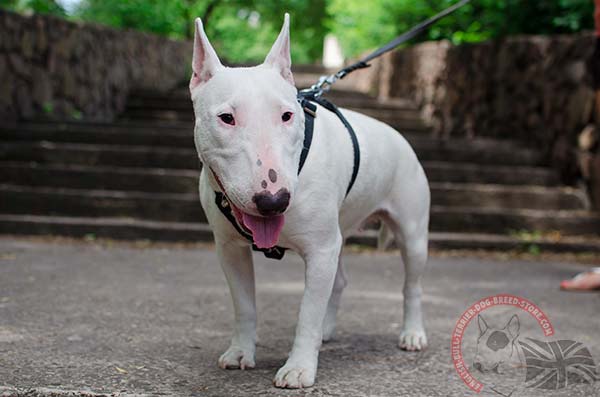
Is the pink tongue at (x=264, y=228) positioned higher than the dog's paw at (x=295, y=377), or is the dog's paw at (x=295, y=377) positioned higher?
the pink tongue at (x=264, y=228)

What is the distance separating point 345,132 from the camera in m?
3.19

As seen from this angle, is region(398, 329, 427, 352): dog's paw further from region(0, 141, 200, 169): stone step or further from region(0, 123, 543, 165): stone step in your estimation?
region(0, 123, 543, 165): stone step

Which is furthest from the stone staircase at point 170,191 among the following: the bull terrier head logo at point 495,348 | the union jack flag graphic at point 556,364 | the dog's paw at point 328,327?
the union jack flag graphic at point 556,364

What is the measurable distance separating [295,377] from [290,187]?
785 millimetres

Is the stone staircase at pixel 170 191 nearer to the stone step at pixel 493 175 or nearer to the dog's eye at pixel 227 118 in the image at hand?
the stone step at pixel 493 175

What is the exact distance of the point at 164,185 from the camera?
7.66 meters

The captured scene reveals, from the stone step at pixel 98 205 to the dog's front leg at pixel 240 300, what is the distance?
13.5 feet

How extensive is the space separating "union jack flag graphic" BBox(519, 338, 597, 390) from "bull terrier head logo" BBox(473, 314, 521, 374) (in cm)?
7

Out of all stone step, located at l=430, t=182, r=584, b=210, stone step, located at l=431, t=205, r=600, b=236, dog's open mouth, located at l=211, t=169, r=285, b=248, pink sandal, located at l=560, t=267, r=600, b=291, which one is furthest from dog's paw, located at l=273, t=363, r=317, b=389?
stone step, located at l=430, t=182, r=584, b=210

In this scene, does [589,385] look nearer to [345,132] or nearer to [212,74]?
[345,132]

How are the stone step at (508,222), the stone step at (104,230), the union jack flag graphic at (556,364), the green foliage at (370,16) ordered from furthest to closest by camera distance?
the green foliage at (370,16), the stone step at (508,222), the stone step at (104,230), the union jack flag graphic at (556,364)

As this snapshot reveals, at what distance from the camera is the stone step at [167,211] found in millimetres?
7223

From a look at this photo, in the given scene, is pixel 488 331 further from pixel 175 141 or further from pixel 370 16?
pixel 370 16

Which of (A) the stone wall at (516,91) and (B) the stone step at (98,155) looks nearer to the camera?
(A) the stone wall at (516,91)
